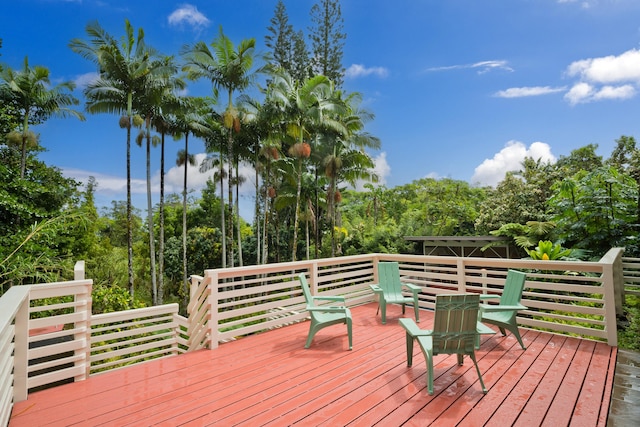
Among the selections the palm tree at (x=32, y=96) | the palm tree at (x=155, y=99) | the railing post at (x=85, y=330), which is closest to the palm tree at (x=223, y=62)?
the palm tree at (x=155, y=99)

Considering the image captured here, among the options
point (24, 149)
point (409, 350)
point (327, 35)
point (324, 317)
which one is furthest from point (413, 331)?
point (327, 35)

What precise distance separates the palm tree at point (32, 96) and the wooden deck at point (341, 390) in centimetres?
1480

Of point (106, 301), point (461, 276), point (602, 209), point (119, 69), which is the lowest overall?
point (106, 301)

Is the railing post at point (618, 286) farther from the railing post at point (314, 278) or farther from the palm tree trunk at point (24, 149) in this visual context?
the palm tree trunk at point (24, 149)

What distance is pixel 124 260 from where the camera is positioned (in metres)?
18.5

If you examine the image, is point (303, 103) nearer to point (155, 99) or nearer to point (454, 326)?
point (155, 99)

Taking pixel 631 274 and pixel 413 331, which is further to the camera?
pixel 631 274

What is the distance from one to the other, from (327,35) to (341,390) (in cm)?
2308

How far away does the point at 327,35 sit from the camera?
21547 millimetres

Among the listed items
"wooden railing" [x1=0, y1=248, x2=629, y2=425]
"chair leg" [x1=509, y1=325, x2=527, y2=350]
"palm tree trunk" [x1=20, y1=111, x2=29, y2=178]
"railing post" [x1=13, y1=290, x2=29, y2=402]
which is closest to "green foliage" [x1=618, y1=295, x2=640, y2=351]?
"wooden railing" [x1=0, y1=248, x2=629, y2=425]

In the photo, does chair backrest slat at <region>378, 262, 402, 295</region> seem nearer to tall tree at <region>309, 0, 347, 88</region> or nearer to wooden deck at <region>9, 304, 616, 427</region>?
wooden deck at <region>9, 304, 616, 427</region>

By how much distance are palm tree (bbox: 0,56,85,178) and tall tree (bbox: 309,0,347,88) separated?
14.0 m

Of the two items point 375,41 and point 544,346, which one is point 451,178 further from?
point 544,346

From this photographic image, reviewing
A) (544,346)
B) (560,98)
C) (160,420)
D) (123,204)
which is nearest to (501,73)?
(560,98)
